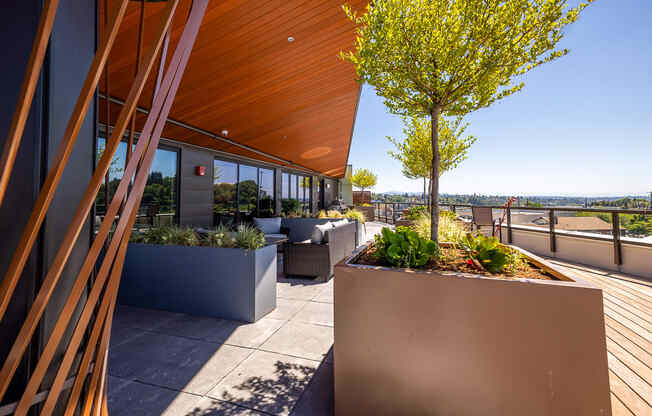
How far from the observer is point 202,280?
292 centimetres

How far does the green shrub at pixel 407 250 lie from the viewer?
5.07 feet

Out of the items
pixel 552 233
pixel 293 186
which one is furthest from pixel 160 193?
pixel 552 233

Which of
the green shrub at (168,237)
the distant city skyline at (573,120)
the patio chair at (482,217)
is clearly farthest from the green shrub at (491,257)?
the patio chair at (482,217)

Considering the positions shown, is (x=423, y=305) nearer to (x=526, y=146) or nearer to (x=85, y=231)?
(x=85, y=231)

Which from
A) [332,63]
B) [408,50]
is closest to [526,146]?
[332,63]

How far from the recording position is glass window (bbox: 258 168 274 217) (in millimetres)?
8336

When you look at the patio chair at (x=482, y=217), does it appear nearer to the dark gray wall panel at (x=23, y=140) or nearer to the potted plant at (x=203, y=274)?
the potted plant at (x=203, y=274)

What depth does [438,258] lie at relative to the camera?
5.74 ft

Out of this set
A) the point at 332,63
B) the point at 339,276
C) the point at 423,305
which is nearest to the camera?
the point at 423,305

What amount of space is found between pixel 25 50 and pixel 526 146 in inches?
1208

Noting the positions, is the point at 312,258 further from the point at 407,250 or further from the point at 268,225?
the point at 407,250

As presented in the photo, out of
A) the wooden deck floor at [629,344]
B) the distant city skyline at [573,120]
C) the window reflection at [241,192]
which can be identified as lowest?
the wooden deck floor at [629,344]

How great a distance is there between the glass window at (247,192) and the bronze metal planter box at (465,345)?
645cm

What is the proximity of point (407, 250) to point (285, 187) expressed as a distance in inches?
345
